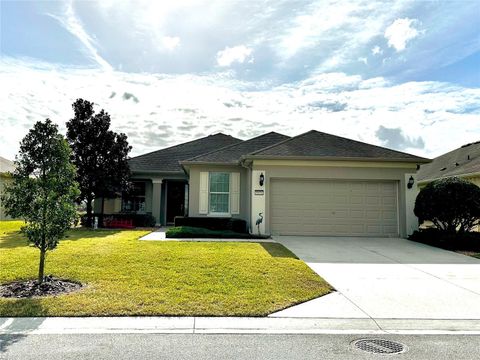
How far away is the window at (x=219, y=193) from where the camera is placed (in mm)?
16859

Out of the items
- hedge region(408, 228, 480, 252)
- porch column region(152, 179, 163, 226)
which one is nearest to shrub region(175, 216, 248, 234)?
porch column region(152, 179, 163, 226)

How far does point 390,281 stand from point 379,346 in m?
3.44

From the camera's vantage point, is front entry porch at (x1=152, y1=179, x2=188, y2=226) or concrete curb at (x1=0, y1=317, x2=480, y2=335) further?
front entry porch at (x1=152, y1=179, x2=188, y2=226)

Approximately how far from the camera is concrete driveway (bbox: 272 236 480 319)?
5512 mm

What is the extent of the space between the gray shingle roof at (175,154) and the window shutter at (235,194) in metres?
4.37

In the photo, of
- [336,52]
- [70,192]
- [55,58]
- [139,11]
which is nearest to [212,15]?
[139,11]

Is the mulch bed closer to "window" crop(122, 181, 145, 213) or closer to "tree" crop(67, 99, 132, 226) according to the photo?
"tree" crop(67, 99, 132, 226)

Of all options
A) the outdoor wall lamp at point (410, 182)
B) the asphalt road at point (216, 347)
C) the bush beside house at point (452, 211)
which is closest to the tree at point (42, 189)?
the asphalt road at point (216, 347)

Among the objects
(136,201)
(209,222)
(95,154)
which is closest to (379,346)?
(209,222)

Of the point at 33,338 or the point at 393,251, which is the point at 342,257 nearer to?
the point at 393,251

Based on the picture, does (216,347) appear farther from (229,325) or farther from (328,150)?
(328,150)

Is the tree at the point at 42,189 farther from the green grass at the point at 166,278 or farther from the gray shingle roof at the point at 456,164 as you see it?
the gray shingle roof at the point at 456,164

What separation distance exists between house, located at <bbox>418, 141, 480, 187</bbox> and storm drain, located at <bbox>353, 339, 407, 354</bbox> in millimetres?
14420

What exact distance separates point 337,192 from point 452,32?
6.59 metres
